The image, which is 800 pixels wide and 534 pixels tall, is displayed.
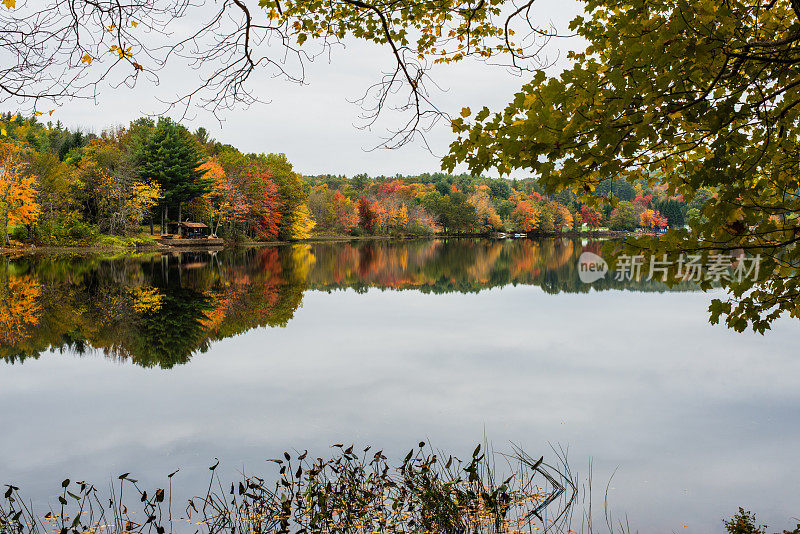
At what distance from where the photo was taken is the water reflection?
41.2 feet

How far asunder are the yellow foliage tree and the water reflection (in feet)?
22.7

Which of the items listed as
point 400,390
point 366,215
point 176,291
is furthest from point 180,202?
point 400,390

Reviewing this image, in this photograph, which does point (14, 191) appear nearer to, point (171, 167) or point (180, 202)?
point (171, 167)

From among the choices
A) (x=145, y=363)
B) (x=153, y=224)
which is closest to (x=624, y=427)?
(x=145, y=363)

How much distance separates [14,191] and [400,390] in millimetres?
38108

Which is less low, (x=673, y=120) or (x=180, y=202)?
(x=180, y=202)

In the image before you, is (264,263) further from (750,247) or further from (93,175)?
(750,247)

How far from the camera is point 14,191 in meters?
35.7

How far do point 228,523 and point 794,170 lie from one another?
5.61 metres

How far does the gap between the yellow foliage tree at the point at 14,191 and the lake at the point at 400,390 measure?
21.2 metres

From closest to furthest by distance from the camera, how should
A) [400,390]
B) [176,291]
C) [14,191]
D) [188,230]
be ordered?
[400,390] → [176,291] → [14,191] → [188,230]

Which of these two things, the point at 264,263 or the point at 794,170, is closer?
the point at 794,170

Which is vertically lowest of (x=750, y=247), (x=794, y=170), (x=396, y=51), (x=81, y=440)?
(x=81, y=440)

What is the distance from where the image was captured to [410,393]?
9305mm
